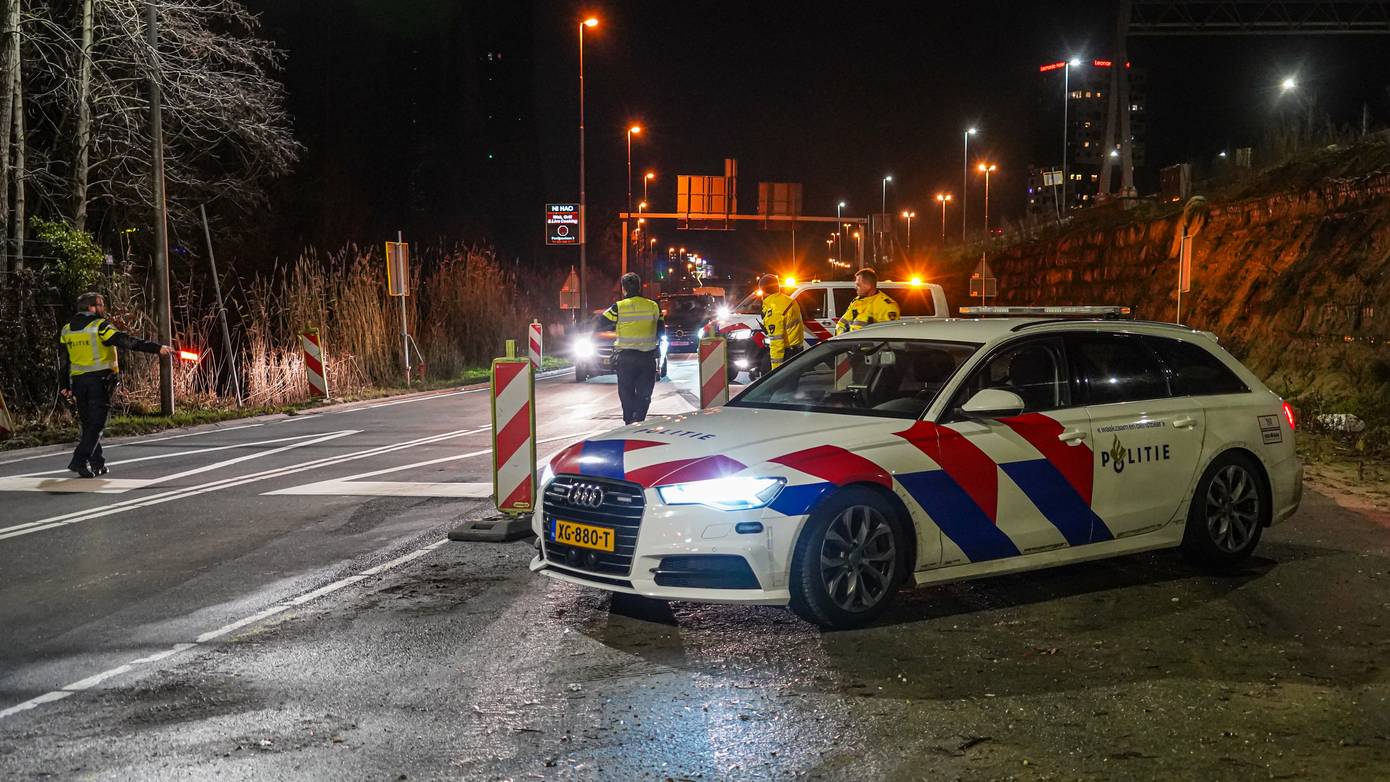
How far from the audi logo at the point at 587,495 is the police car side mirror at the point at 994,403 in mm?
1968

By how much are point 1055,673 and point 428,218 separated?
5577cm

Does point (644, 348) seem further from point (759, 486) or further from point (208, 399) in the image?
point (208, 399)

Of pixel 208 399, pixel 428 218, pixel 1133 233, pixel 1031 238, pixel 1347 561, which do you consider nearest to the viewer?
pixel 1347 561

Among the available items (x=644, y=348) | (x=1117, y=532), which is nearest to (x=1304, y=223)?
(x=644, y=348)

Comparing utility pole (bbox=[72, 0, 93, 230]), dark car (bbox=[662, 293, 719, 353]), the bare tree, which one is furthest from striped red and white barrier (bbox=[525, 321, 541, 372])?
utility pole (bbox=[72, 0, 93, 230])

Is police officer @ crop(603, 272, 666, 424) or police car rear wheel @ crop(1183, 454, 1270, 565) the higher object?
police officer @ crop(603, 272, 666, 424)

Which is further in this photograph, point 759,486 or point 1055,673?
point 759,486

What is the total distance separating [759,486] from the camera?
223 inches

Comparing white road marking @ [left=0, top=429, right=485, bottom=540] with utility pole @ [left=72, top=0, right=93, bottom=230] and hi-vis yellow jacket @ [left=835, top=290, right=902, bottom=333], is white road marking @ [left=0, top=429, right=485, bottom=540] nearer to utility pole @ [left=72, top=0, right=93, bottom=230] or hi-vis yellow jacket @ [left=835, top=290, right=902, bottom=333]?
hi-vis yellow jacket @ [left=835, top=290, right=902, bottom=333]

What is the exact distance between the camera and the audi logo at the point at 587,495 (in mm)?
5973

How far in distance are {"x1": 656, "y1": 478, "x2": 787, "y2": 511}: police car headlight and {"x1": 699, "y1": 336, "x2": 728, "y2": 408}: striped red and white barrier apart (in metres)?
6.45

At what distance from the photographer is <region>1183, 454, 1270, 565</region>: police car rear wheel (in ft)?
23.4

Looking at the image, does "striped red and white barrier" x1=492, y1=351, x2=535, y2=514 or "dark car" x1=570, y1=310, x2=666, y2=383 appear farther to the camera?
"dark car" x1=570, y1=310, x2=666, y2=383

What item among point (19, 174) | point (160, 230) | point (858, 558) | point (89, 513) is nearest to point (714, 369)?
point (89, 513)
